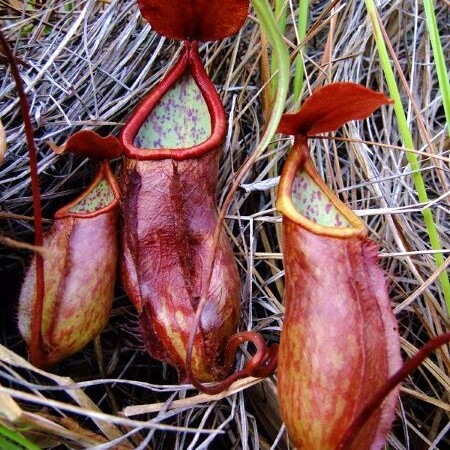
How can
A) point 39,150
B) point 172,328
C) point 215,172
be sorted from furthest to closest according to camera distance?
1. point 39,150
2. point 215,172
3. point 172,328

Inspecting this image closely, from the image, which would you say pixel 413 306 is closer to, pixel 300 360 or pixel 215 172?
pixel 300 360

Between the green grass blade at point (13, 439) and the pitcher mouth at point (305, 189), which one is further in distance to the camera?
the pitcher mouth at point (305, 189)

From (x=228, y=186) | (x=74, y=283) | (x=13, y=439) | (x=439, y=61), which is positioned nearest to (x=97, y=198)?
(x=74, y=283)

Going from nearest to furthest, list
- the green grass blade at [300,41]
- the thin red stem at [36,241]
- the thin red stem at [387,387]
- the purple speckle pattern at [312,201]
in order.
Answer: the thin red stem at [387,387] → the thin red stem at [36,241] → the purple speckle pattern at [312,201] → the green grass blade at [300,41]

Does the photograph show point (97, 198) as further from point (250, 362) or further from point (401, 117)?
point (401, 117)

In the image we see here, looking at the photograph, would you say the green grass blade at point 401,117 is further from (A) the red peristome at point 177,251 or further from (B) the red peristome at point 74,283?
(B) the red peristome at point 74,283

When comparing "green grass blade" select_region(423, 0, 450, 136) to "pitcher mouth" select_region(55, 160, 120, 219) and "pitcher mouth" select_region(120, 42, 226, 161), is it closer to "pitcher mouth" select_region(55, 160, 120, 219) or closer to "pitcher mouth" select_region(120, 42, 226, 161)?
"pitcher mouth" select_region(120, 42, 226, 161)

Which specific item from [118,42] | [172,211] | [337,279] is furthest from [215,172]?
[118,42]

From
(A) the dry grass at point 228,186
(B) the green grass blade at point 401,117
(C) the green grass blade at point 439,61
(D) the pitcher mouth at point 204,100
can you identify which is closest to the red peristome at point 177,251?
(D) the pitcher mouth at point 204,100
